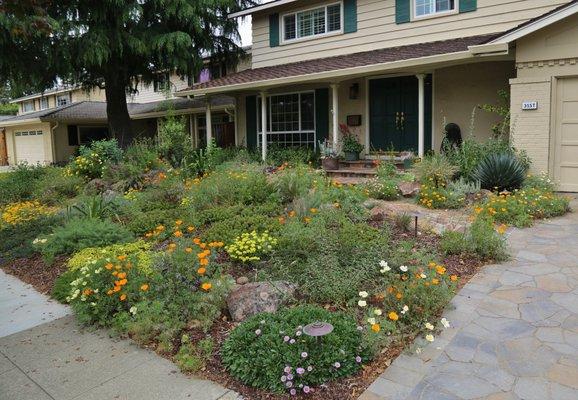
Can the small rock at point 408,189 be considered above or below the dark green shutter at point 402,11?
below

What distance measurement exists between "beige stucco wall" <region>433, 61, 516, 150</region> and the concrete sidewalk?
9.25 m

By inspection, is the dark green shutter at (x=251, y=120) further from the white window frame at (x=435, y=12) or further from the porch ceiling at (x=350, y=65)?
the white window frame at (x=435, y=12)

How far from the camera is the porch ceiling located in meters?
10.1

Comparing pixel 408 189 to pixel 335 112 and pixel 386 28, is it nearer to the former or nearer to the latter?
pixel 335 112

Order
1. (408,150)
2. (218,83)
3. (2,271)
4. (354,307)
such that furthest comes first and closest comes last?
(218,83) < (408,150) < (2,271) < (354,307)

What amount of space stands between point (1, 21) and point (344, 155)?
951 centimetres

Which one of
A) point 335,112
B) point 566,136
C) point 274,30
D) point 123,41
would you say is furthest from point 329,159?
point 123,41

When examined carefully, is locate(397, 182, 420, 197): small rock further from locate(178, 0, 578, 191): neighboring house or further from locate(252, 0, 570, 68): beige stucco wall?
locate(252, 0, 570, 68): beige stucco wall

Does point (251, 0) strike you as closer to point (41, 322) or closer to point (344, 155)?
point (344, 155)

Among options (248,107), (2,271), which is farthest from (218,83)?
(2,271)

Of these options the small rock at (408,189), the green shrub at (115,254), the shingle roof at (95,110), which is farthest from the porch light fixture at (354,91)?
the shingle roof at (95,110)

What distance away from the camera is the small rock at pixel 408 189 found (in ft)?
28.3

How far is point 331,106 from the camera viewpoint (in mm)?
13477

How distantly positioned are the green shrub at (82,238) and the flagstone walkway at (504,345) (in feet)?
13.6
